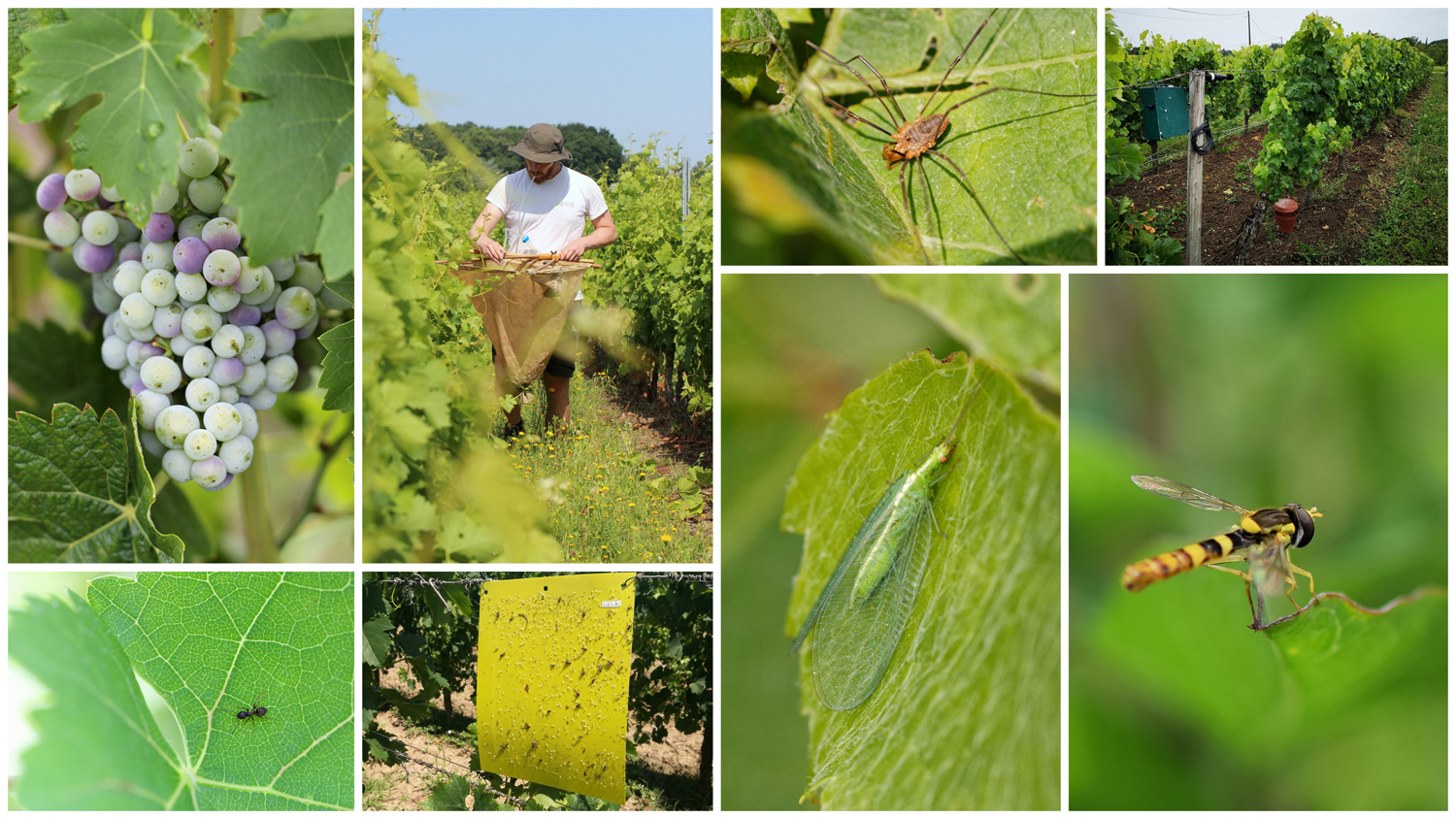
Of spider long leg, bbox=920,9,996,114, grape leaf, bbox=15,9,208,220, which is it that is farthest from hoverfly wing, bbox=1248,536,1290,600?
grape leaf, bbox=15,9,208,220

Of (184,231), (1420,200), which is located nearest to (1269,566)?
(1420,200)

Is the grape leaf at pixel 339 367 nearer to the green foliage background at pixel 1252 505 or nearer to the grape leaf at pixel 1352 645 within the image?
the green foliage background at pixel 1252 505

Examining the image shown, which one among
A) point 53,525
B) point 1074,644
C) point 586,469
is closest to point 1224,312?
point 1074,644

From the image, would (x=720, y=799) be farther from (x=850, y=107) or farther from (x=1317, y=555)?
(x=850, y=107)

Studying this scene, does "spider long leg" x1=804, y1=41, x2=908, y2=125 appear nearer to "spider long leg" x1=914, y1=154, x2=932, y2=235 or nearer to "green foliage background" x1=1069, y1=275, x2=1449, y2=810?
"spider long leg" x1=914, y1=154, x2=932, y2=235

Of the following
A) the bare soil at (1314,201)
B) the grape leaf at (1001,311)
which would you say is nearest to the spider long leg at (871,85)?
the grape leaf at (1001,311)

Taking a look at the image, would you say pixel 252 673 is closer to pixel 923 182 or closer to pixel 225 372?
pixel 225 372
